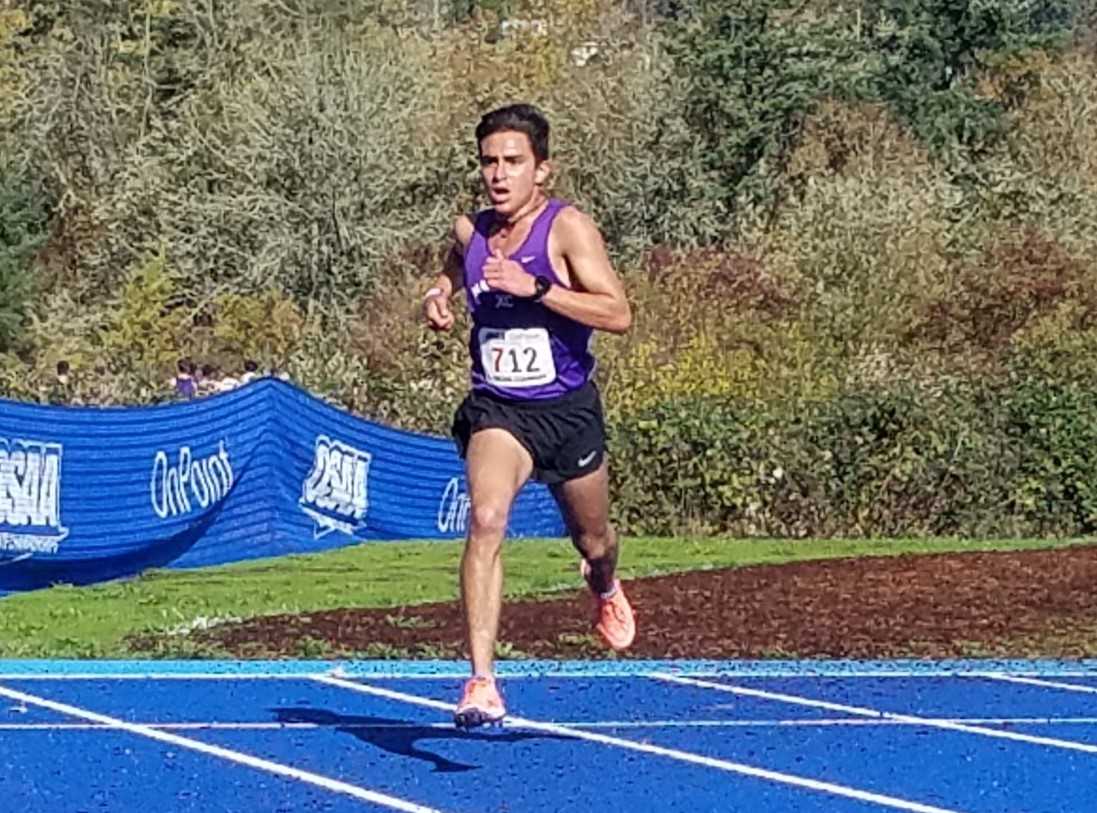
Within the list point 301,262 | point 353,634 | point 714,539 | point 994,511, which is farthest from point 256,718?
point 301,262

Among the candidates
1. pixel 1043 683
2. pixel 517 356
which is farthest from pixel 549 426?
pixel 1043 683

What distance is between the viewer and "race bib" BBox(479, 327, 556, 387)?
25.3ft

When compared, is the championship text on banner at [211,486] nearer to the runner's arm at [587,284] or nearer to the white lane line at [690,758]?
the white lane line at [690,758]

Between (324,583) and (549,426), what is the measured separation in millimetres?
9614

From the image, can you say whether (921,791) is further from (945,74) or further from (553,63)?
(945,74)

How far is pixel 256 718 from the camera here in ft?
28.2

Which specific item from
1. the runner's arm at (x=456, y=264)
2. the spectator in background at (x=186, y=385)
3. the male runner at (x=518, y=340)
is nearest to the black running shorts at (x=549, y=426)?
the male runner at (x=518, y=340)

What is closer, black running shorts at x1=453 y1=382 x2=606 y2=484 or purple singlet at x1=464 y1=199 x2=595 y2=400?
purple singlet at x1=464 y1=199 x2=595 y2=400

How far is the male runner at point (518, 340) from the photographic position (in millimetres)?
7551

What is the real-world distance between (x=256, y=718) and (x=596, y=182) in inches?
1660

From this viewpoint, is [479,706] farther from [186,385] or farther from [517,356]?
[186,385]

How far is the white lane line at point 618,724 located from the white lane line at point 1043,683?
81 centimetres

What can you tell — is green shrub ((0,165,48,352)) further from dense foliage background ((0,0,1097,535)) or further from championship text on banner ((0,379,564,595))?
championship text on banner ((0,379,564,595))

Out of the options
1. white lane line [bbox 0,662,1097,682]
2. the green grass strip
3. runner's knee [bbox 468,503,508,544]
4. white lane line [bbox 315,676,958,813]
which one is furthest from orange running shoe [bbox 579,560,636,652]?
the green grass strip
